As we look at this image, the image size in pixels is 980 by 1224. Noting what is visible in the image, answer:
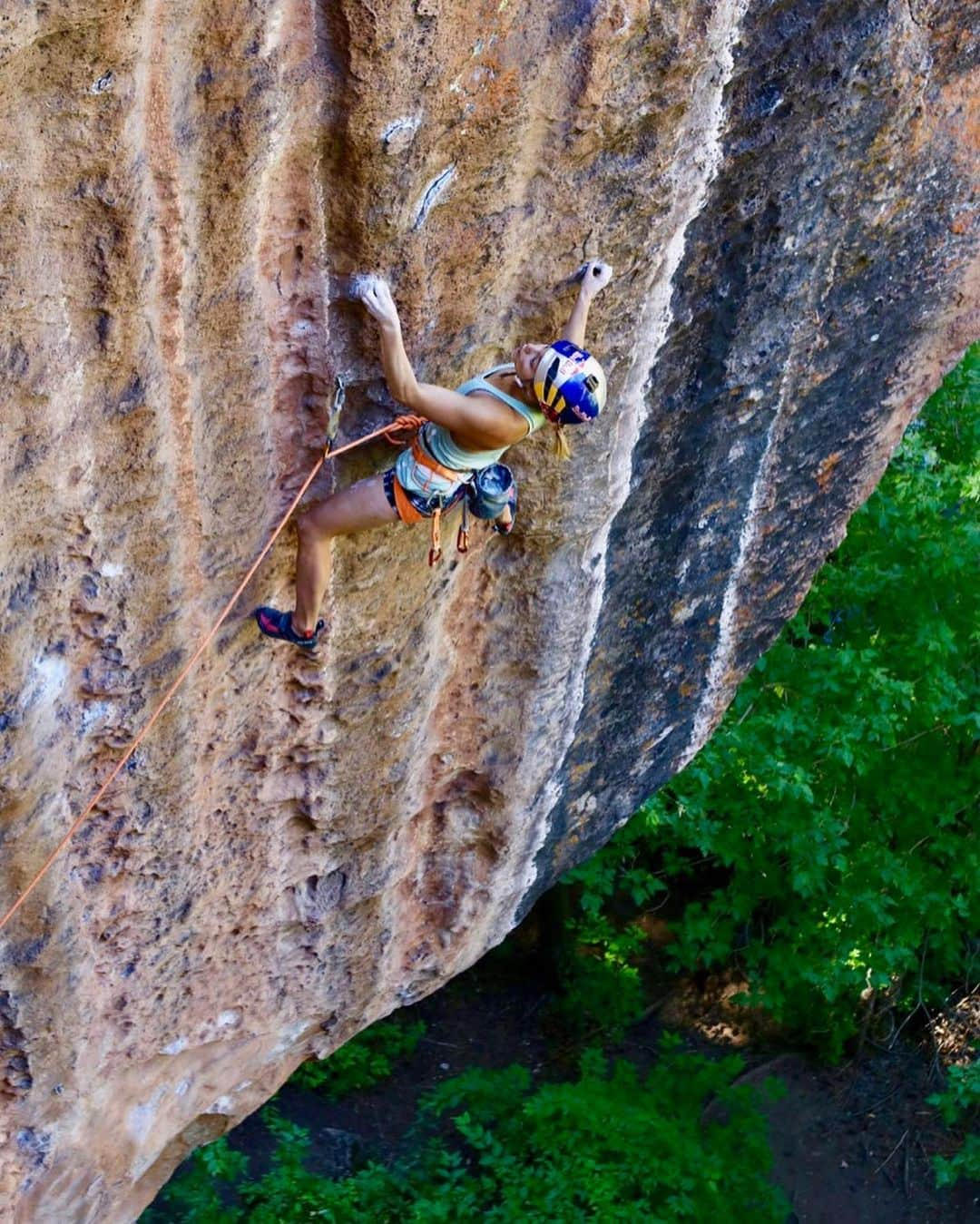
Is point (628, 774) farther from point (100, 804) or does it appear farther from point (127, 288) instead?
point (127, 288)

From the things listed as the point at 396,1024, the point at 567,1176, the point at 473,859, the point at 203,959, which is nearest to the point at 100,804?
the point at 203,959

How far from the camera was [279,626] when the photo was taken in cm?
367

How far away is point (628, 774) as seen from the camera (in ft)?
17.9

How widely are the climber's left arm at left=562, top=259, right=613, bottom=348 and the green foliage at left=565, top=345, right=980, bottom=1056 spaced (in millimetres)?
4255

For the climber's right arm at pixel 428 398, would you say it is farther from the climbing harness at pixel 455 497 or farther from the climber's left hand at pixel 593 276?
the climber's left hand at pixel 593 276

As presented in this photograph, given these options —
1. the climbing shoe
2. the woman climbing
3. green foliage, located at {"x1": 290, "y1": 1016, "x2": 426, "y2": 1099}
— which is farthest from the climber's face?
green foliage, located at {"x1": 290, "y1": 1016, "x2": 426, "y2": 1099}

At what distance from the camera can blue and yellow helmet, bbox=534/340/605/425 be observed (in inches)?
128

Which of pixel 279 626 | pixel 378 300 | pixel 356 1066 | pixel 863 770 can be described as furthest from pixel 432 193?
pixel 356 1066

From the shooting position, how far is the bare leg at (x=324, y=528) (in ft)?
11.5

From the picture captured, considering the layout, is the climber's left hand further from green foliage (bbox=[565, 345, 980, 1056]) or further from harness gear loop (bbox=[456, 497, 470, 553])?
green foliage (bbox=[565, 345, 980, 1056])

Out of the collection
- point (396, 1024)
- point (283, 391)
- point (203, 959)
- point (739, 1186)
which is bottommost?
point (739, 1186)

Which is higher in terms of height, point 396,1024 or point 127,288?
point 396,1024

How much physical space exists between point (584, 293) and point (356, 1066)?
6.77m

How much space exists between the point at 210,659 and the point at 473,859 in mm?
1877
